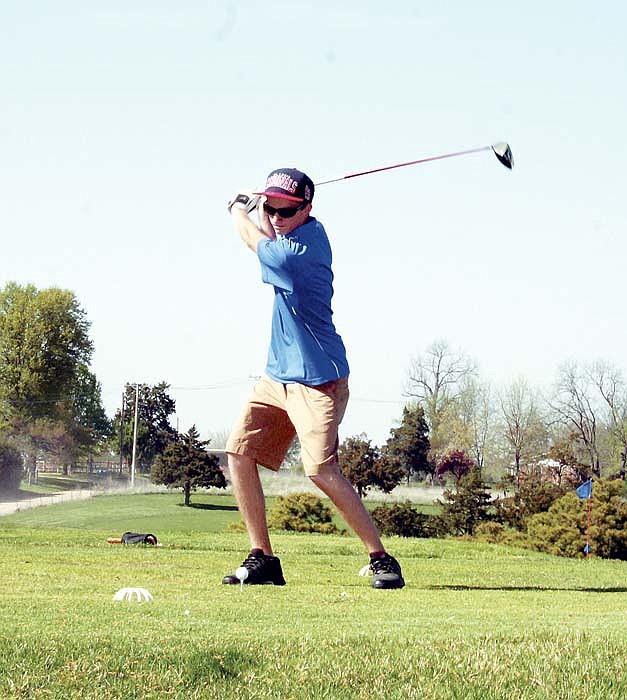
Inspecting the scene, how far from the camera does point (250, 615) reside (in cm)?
598

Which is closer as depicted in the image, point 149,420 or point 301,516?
point 301,516

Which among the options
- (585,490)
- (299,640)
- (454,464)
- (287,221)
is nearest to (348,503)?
(287,221)

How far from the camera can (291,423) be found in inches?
324

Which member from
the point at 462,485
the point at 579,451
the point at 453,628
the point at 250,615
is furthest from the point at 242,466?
the point at 579,451

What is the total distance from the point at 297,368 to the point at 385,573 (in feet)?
4.80

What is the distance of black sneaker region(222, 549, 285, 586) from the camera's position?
7828mm

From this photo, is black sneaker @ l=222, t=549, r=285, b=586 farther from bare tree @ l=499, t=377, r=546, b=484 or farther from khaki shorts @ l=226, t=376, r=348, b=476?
bare tree @ l=499, t=377, r=546, b=484

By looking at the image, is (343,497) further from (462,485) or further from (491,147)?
(462,485)

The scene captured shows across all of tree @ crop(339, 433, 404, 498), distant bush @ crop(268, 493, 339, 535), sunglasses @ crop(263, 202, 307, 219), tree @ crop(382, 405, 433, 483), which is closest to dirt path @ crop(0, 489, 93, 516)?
tree @ crop(382, 405, 433, 483)

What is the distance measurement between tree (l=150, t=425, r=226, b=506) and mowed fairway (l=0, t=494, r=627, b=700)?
40.4 metres

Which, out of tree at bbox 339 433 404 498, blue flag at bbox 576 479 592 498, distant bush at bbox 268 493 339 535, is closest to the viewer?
blue flag at bbox 576 479 592 498

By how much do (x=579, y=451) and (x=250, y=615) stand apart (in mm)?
58381

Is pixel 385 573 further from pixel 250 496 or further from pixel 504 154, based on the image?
pixel 504 154

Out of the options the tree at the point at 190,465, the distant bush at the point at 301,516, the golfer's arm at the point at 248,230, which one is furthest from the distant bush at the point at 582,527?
the tree at the point at 190,465
